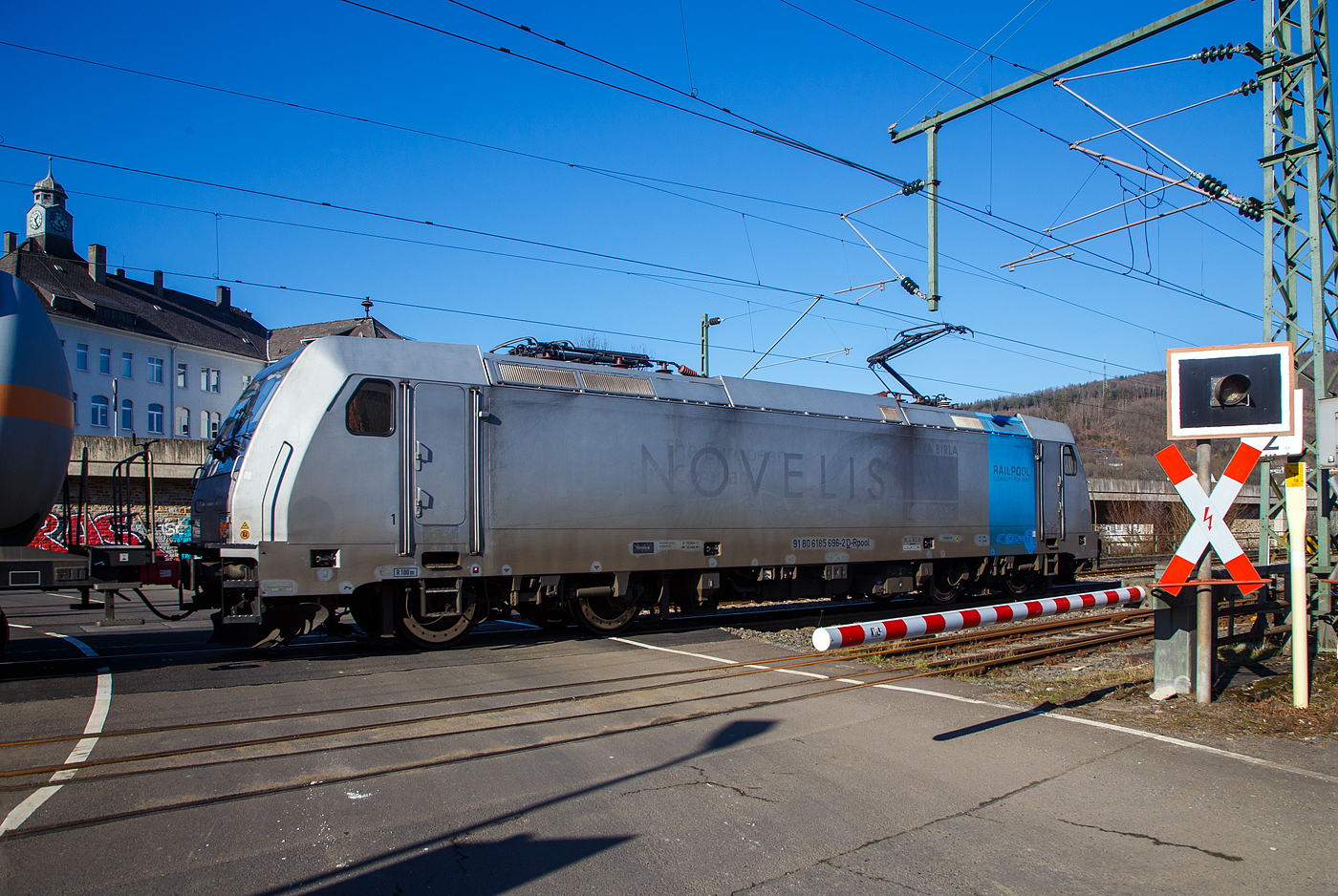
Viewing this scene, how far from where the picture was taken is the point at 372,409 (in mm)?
9430

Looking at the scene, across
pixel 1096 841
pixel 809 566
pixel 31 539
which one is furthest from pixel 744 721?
pixel 31 539

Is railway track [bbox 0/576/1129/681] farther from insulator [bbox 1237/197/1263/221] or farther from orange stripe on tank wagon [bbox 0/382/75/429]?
insulator [bbox 1237/197/1263/221]

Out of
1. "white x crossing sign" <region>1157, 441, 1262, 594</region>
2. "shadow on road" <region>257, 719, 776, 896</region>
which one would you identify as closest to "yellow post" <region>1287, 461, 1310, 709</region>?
"white x crossing sign" <region>1157, 441, 1262, 594</region>

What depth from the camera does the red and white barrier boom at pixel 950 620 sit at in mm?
5055

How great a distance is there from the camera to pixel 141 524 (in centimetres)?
2323

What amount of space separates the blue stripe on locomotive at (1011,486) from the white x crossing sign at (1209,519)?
8.49 metres

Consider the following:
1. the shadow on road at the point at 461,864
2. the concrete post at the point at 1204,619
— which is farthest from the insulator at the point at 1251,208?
the shadow on road at the point at 461,864

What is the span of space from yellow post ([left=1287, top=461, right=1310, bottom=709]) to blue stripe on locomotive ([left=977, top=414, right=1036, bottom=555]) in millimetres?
8009

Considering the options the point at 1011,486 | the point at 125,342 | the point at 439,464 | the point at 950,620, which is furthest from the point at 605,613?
the point at 125,342

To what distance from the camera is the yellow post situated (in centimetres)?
705

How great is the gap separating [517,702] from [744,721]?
6.81 ft

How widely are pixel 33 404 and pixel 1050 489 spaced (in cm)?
1635

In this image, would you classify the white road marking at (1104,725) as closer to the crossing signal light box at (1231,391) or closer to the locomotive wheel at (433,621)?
the crossing signal light box at (1231,391)

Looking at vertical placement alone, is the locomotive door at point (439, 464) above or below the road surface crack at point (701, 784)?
above
